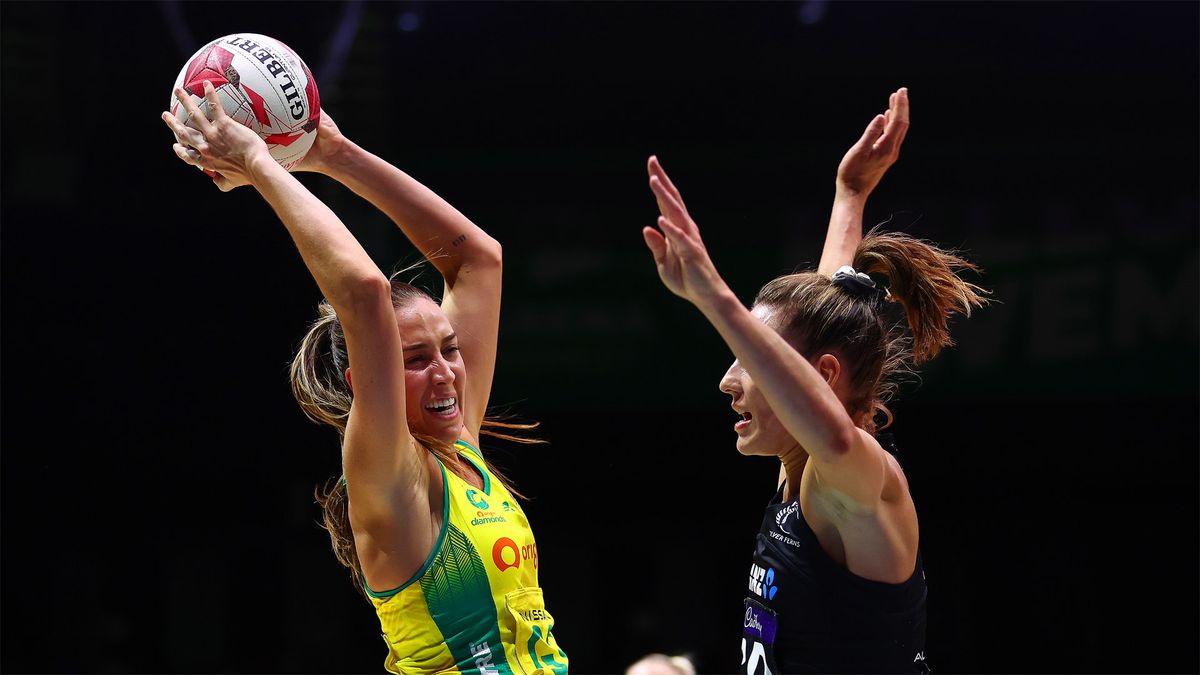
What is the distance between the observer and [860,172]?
2.67 metres

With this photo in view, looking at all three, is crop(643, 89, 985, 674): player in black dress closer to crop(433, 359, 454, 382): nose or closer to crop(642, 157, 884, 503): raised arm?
crop(642, 157, 884, 503): raised arm

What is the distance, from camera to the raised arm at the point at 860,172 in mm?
2598

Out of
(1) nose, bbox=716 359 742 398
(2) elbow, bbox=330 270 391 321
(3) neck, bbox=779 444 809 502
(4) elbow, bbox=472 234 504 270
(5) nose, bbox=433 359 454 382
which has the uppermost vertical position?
(4) elbow, bbox=472 234 504 270

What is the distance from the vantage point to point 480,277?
2654 mm

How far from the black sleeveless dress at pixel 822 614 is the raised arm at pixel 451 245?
0.72m

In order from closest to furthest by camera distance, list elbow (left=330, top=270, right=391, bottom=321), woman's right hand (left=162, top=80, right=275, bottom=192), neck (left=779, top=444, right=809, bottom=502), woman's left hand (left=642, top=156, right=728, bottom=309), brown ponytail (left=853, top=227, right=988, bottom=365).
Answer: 1. woman's left hand (left=642, top=156, right=728, bottom=309)
2. elbow (left=330, top=270, right=391, bottom=321)
3. woman's right hand (left=162, top=80, right=275, bottom=192)
4. neck (left=779, top=444, right=809, bottom=502)
5. brown ponytail (left=853, top=227, right=988, bottom=365)

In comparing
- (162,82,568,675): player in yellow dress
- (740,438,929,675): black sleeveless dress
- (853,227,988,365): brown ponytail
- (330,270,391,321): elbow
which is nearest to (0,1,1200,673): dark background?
(853,227,988,365): brown ponytail

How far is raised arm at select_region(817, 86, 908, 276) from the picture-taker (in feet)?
8.52

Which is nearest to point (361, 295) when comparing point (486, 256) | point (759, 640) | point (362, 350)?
point (362, 350)

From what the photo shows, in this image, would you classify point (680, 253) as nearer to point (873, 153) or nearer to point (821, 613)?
point (821, 613)

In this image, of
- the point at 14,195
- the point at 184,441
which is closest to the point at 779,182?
the point at 184,441

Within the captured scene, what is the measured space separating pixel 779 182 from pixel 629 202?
0.55m

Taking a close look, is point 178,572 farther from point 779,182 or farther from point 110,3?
point 779,182

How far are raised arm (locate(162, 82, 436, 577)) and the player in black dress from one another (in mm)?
462
